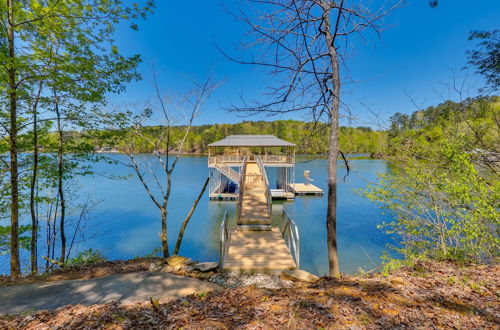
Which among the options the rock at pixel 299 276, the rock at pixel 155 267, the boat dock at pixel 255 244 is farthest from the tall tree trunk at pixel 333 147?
the rock at pixel 155 267

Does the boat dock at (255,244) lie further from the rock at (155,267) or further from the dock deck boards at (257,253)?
the rock at (155,267)

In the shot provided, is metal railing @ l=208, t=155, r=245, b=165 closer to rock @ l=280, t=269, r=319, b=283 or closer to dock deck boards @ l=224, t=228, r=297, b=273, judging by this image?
dock deck boards @ l=224, t=228, r=297, b=273

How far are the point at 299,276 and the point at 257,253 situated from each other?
159 centimetres

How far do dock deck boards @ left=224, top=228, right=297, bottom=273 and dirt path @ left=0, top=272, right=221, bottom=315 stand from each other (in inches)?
65.4

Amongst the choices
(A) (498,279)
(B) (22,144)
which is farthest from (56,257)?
(A) (498,279)

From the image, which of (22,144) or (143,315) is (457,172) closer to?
(143,315)

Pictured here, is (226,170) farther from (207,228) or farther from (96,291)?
(96,291)

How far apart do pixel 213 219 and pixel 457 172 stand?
43.1 feet

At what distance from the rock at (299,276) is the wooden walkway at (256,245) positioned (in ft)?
1.28

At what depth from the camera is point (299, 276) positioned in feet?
14.5

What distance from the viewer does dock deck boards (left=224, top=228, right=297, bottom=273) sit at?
5.08 m

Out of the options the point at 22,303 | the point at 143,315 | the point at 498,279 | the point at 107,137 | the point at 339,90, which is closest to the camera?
the point at 143,315

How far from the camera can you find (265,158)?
1922 cm

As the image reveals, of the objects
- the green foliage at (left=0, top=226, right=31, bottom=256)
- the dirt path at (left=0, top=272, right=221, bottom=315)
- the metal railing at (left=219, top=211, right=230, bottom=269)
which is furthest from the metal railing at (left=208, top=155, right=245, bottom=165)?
the dirt path at (left=0, top=272, right=221, bottom=315)
